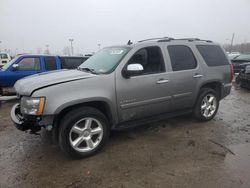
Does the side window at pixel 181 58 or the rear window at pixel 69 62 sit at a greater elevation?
the side window at pixel 181 58

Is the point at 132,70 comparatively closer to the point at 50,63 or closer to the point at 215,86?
the point at 215,86

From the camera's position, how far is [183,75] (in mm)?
3898

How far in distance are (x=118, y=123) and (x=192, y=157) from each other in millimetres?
1340

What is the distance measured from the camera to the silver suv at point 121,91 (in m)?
2.80

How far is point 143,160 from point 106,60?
1.93 m

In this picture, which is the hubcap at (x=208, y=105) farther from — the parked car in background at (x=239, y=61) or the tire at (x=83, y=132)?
the parked car in background at (x=239, y=61)

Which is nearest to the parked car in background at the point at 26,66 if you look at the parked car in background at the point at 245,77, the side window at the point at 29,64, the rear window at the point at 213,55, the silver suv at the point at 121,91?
the side window at the point at 29,64

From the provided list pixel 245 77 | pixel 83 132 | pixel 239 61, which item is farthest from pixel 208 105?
pixel 239 61

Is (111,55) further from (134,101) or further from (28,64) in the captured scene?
(28,64)

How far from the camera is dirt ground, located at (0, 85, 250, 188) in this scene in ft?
8.26

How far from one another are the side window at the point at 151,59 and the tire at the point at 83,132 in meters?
1.32

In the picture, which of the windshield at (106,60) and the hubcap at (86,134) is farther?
the windshield at (106,60)

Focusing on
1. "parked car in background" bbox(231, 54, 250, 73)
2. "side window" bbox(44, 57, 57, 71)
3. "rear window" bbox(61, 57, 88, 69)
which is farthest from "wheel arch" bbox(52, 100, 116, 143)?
"parked car in background" bbox(231, 54, 250, 73)

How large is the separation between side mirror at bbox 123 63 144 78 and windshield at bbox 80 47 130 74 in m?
0.23
